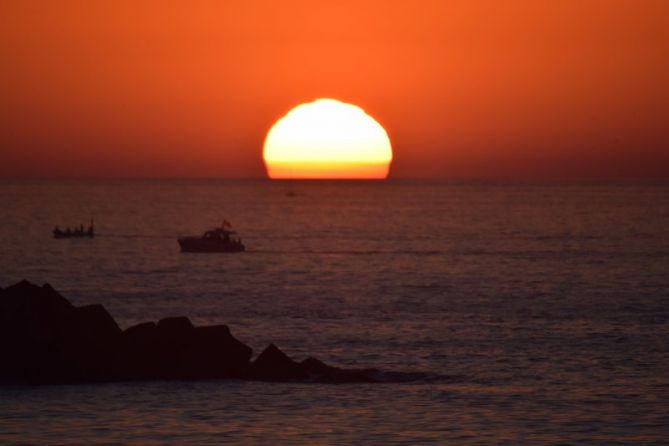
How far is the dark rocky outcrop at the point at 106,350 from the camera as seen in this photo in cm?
4138

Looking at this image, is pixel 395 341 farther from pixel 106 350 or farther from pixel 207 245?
pixel 207 245

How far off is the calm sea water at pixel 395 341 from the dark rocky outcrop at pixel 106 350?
1.09 metres

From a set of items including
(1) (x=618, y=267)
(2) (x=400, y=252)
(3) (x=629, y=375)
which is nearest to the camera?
(3) (x=629, y=375)

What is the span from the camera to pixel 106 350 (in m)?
42.2

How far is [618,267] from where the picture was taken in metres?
104

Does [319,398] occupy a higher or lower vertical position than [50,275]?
lower

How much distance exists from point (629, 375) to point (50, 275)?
6051cm

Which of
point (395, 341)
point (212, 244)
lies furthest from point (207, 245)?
point (395, 341)

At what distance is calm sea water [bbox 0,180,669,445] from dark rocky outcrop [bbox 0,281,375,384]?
42.8 inches

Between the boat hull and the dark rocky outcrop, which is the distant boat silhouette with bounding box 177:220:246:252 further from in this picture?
the dark rocky outcrop

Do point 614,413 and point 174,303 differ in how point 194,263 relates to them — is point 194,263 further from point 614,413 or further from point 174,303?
point 614,413

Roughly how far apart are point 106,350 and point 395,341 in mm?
15895

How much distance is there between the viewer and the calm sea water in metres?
35.5

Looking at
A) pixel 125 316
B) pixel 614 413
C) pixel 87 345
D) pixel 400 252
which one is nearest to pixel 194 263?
pixel 400 252
